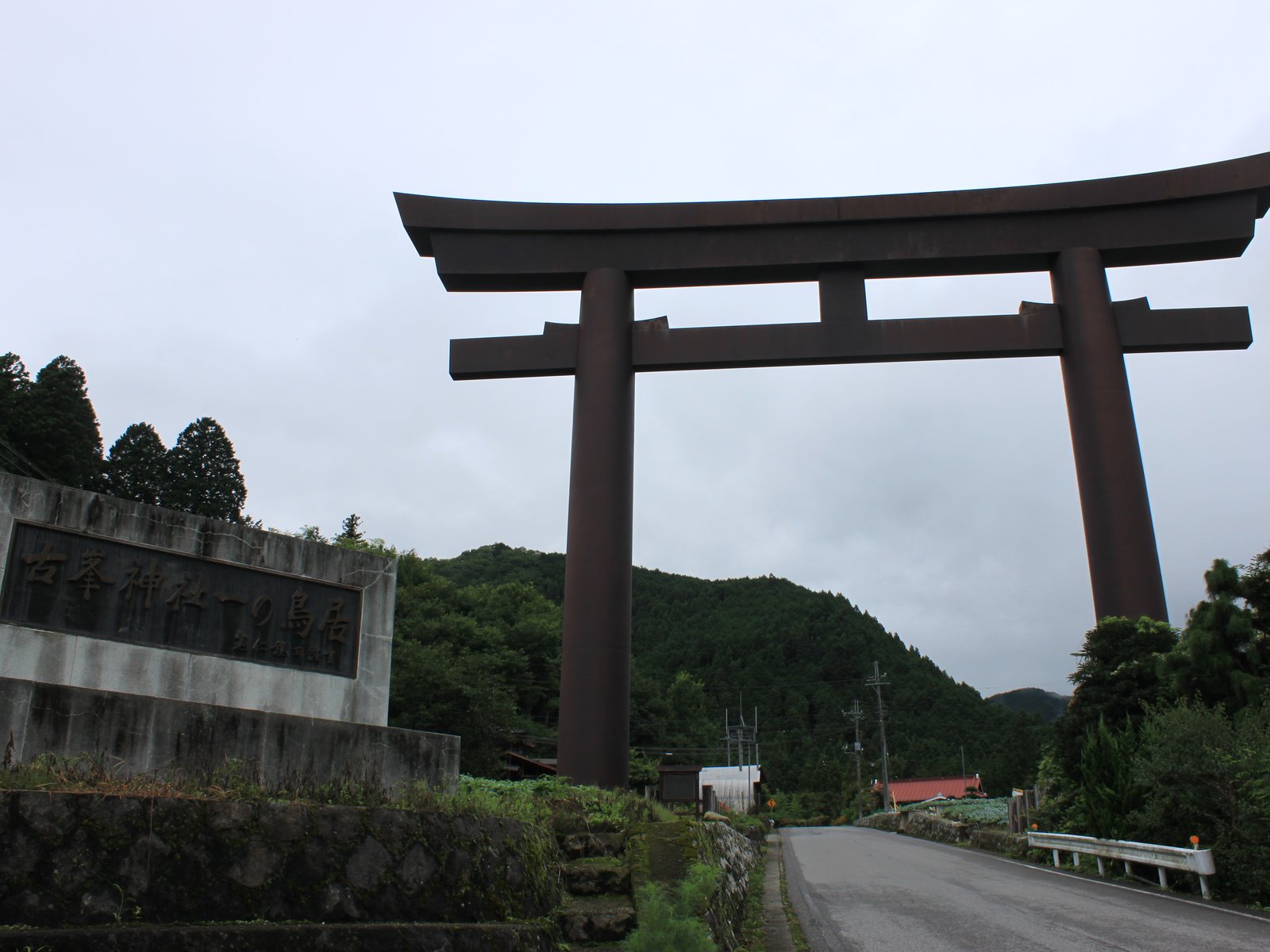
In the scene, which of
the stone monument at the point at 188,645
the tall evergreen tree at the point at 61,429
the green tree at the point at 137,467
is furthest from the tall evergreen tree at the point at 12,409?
the stone monument at the point at 188,645

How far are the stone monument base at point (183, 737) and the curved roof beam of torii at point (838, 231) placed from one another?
8.63 m

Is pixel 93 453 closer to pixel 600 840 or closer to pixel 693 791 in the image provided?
pixel 693 791

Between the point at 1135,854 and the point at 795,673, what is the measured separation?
240 ft

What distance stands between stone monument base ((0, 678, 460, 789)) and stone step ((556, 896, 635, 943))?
1.51 m

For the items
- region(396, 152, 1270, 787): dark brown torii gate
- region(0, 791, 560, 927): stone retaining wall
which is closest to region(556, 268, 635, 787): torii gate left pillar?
region(396, 152, 1270, 787): dark brown torii gate

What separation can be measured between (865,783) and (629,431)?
65.5 meters

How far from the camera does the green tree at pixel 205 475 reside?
43.4 metres

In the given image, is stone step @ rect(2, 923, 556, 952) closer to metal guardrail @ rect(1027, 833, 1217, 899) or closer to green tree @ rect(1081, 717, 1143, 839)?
metal guardrail @ rect(1027, 833, 1217, 899)

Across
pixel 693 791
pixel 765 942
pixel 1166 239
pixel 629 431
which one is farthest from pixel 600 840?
pixel 1166 239

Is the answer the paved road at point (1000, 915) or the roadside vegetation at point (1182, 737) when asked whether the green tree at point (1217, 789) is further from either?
the paved road at point (1000, 915)

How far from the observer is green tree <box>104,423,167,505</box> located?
42594mm

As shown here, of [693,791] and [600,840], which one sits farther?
[693,791]

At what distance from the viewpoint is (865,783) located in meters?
73.1

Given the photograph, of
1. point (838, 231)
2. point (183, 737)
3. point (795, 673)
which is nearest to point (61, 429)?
point (838, 231)
